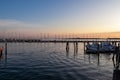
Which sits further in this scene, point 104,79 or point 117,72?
point 104,79

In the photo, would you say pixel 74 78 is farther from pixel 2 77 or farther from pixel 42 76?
pixel 2 77

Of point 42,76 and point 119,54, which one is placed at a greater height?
point 119,54

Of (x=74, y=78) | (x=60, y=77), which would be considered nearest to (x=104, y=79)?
(x=74, y=78)

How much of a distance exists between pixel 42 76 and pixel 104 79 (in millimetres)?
8688

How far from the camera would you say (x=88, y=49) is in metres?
78.2

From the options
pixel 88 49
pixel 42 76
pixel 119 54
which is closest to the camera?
pixel 119 54

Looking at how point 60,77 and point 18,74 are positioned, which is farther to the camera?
point 18,74

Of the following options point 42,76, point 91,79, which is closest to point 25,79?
point 42,76

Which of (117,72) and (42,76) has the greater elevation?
(117,72)

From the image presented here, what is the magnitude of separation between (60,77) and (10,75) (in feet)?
24.1

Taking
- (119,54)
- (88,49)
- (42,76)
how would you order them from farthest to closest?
(88,49) < (42,76) < (119,54)

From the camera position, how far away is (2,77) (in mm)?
31047

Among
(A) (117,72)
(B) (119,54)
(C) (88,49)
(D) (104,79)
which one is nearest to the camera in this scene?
(A) (117,72)

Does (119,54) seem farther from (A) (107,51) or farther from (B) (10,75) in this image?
(A) (107,51)
